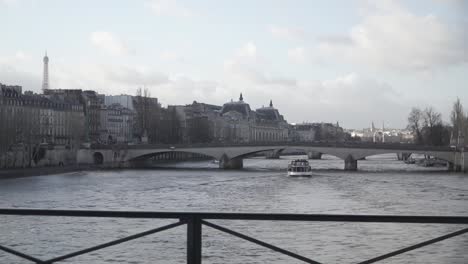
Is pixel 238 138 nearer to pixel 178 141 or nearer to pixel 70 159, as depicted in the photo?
pixel 178 141

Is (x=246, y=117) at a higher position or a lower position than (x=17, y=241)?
higher

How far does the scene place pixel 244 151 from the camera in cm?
6356

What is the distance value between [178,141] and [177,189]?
169 feet

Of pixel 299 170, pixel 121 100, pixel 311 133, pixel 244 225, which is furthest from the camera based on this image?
pixel 311 133

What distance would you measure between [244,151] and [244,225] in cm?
4539

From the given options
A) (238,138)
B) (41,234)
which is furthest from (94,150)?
(238,138)

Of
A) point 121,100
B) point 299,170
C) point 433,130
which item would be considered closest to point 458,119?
point 433,130

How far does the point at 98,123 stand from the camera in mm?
96500

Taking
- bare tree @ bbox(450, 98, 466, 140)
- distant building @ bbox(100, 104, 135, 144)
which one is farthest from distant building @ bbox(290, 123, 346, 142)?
bare tree @ bbox(450, 98, 466, 140)

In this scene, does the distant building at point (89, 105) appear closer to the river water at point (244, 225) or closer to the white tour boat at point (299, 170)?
the white tour boat at point (299, 170)

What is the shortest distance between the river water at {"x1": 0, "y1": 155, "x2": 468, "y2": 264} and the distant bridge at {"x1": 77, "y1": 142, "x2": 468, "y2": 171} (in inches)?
783

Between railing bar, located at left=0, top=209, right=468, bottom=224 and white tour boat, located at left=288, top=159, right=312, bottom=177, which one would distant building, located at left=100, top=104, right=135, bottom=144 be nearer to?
white tour boat, located at left=288, top=159, right=312, bottom=177

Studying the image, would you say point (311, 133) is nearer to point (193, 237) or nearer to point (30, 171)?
point (30, 171)

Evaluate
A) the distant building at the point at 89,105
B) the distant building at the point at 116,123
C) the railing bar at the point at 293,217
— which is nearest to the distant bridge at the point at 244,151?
the distant building at the point at 89,105
